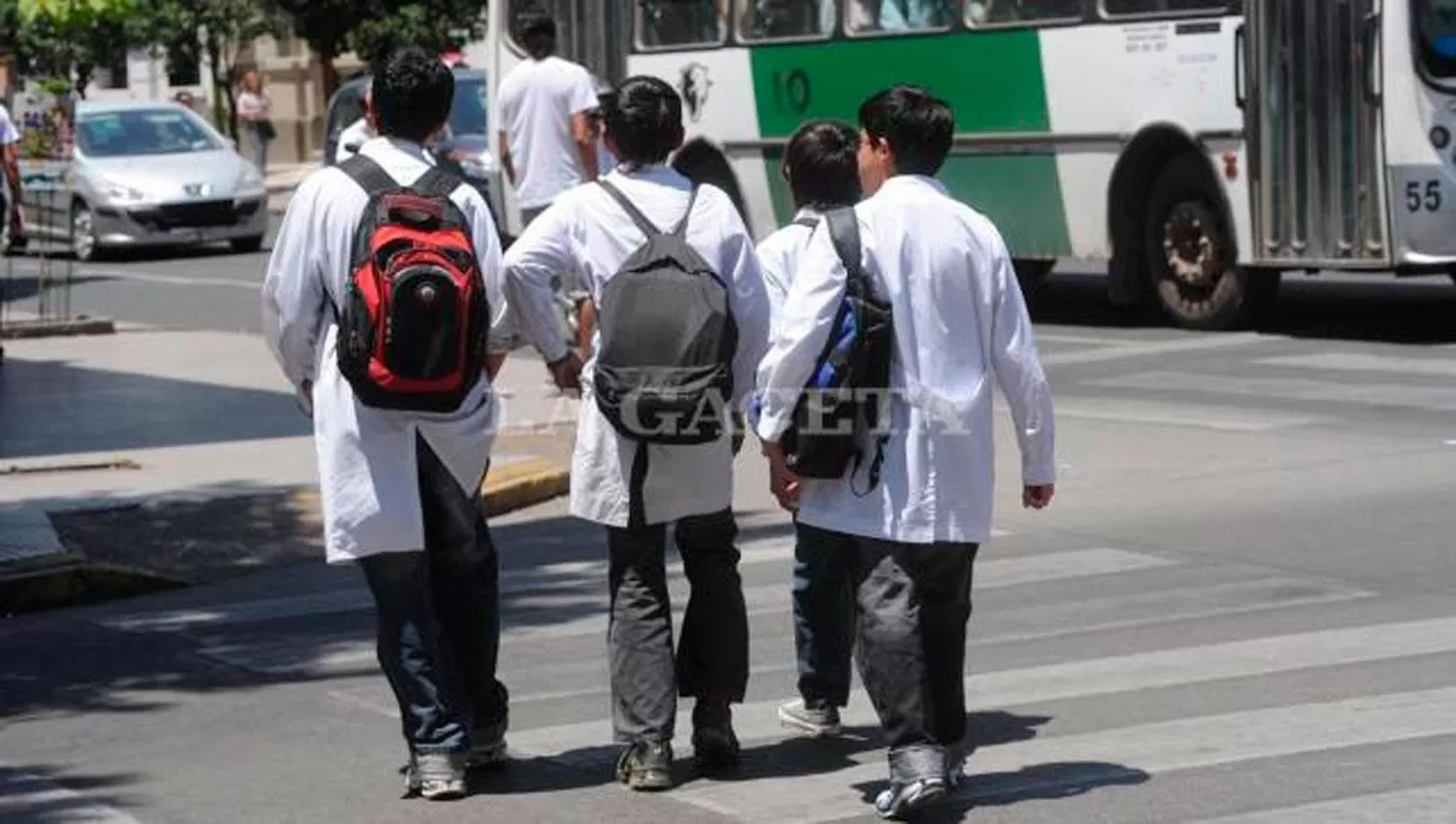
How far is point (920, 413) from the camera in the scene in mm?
7113

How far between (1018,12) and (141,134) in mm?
13880

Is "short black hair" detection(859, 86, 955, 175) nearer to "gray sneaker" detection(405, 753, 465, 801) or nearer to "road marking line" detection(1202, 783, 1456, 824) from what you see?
"road marking line" detection(1202, 783, 1456, 824)

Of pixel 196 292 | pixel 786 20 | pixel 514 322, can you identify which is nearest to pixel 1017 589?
pixel 514 322

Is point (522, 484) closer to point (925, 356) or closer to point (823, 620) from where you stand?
point (823, 620)

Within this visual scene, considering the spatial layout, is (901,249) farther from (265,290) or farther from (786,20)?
(786,20)

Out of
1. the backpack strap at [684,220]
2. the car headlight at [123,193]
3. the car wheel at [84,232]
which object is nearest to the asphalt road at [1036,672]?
the backpack strap at [684,220]

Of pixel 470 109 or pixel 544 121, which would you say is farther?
pixel 470 109

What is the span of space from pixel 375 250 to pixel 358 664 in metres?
2.56

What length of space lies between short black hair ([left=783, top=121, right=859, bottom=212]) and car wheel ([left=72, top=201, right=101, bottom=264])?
23589 mm

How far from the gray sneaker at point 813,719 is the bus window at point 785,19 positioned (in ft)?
46.8

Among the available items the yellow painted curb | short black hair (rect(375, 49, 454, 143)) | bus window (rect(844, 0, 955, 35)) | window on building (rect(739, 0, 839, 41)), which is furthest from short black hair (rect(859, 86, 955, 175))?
window on building (rect(739, 0, 839, 41))

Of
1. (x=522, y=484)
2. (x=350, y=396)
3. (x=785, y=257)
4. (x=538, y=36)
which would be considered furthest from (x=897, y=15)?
(x=350, y=396)

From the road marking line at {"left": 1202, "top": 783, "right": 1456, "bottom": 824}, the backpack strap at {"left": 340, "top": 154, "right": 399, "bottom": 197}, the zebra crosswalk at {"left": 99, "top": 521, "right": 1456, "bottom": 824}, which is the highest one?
A: the backpack strap at {"left": 340, "top": 154, "right": 399, "bottom": 197}

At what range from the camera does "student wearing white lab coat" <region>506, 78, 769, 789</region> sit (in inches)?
298
